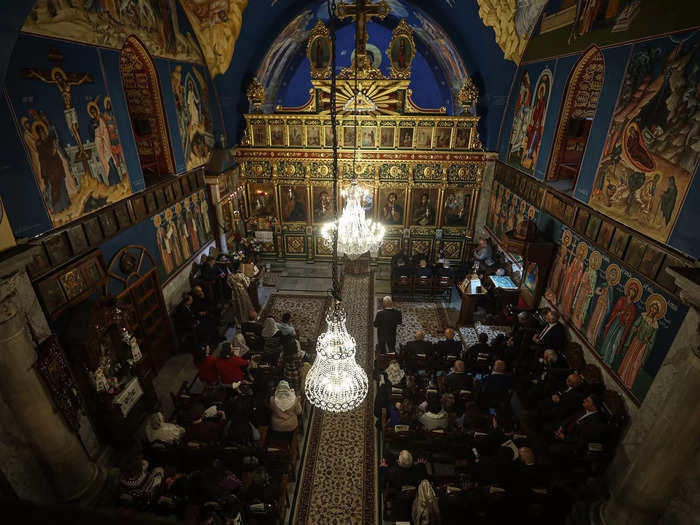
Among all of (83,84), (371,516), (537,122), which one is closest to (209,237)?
(83,84)

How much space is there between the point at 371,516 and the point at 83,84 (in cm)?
864

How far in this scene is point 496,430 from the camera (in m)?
6.08

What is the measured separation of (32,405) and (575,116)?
13007mm

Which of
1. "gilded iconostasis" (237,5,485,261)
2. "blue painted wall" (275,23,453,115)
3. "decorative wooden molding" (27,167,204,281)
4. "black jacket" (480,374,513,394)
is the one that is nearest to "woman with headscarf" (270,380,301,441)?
"black jacket" (480,374,513,394)

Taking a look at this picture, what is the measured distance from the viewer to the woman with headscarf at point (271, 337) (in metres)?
8.05

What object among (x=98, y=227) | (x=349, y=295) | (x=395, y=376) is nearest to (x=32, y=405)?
(x=98, y=227)

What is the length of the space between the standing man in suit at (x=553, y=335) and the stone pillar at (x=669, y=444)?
2859mm

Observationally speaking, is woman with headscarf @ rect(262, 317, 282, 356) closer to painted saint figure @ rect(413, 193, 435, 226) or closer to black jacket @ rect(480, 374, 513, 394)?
black jacket @ rect(480, 374, 513, 394)

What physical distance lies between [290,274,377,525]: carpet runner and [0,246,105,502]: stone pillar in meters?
3.30

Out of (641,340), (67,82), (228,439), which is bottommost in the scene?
(228,439)

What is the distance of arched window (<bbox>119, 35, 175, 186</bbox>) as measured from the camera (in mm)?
8367

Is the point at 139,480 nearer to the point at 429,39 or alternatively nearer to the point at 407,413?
the point at 407,413

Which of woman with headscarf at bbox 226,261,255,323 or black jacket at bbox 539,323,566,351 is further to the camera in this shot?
woman with headscarf at bbox 226,261,255,323

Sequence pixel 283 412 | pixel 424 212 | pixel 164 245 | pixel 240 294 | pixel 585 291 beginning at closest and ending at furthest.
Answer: pixel 283 412 < pixel 585 291 < pixel 164 245 < pixel 240 294 < pixel 424 212
